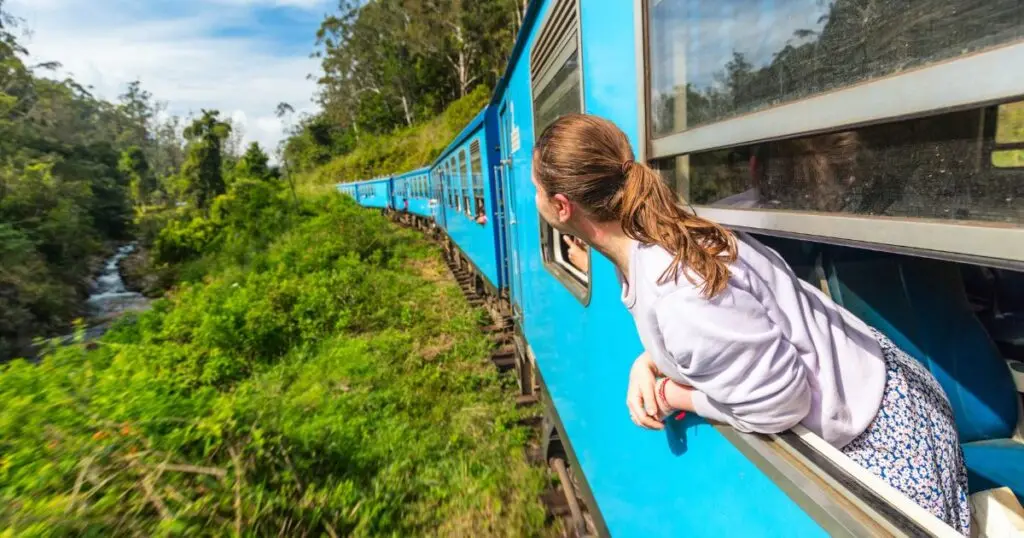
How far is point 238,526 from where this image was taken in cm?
283

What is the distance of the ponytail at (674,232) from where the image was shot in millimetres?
1011

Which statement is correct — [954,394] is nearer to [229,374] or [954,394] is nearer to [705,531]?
[705,531]

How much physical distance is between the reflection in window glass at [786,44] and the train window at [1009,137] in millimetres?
83

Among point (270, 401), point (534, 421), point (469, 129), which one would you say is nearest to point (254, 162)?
point (469, 129)

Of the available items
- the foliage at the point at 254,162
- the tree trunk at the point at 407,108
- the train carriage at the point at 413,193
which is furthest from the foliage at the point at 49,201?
the tree trunk at the point at 407,108

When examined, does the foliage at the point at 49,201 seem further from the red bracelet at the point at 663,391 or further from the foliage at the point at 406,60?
the red bracelet at the point at 663,391

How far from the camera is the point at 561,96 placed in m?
2.42

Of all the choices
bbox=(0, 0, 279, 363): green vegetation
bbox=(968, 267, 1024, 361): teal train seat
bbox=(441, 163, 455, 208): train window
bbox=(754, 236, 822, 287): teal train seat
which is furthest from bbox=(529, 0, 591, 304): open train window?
bbox=(0, 0, 279, 363): green vegetation

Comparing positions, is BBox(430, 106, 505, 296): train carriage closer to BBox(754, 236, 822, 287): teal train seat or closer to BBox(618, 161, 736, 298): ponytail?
BBox(754, 236, 822, 287): teal train seat

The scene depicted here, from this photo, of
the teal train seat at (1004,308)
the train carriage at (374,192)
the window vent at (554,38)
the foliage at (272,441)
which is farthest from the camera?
the train carriage at (374,192)

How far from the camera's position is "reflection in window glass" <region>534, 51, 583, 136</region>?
2.15 meters

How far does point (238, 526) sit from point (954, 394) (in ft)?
10.8

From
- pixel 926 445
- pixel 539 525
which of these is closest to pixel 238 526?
pixel 539 525

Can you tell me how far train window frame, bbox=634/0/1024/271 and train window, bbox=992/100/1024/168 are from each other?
21 mm
